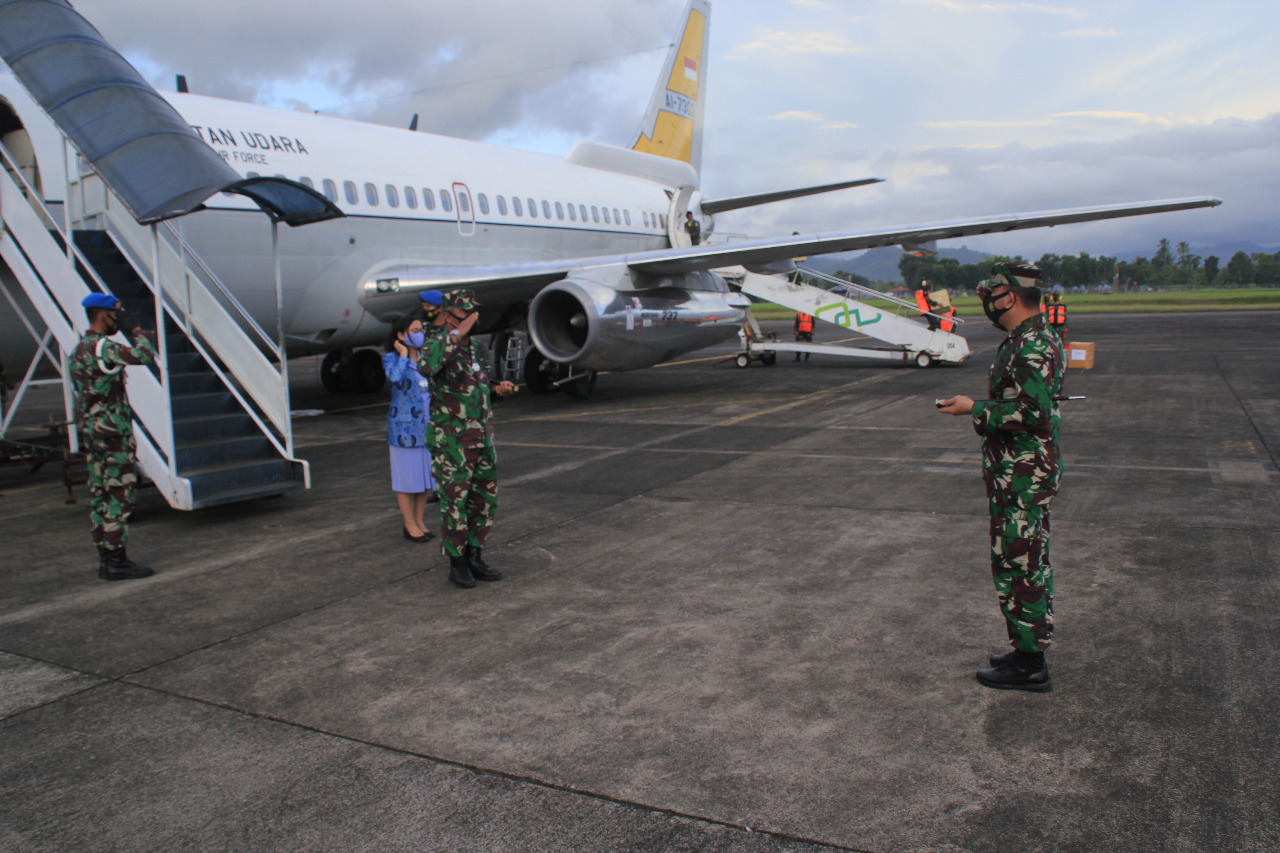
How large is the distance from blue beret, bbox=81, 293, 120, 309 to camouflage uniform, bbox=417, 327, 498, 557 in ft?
7.40

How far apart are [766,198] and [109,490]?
1548 centimetres

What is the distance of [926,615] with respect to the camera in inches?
182

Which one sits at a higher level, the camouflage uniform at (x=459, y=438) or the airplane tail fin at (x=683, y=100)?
the airplane tail fin at (x=683, y=100)

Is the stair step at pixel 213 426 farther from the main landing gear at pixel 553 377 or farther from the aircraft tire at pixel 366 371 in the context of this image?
the aircraft tire at pixel 366 371

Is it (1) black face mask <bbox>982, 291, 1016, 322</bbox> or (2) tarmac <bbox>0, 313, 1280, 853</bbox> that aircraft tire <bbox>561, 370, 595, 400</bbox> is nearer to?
(2) tarmac <bbox>0, 313, 1280, 853</bbox>

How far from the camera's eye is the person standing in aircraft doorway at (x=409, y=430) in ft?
20.9

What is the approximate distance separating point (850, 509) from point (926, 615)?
2306 mm

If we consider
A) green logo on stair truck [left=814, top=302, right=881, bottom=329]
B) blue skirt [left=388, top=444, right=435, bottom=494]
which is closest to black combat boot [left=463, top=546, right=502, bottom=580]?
blue skirt [left=388, top=444, right=435, bottom=494]

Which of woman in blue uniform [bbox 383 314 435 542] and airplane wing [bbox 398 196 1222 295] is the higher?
airplane wing [bbox 398 196 1222 295]

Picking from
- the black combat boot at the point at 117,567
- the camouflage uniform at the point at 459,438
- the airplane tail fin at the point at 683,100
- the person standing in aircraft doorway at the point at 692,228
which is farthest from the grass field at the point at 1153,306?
the black combat boot at the point at 117,567

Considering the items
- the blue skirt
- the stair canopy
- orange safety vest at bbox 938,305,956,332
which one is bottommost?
the blue skirt

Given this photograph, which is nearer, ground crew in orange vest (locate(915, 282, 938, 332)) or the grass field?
ground crew in orange vest (locate(915, 282, 938, 332))

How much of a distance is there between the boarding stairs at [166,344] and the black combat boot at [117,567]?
1065mm

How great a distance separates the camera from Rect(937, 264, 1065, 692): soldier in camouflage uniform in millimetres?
3645
